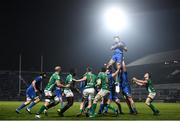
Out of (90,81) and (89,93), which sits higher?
(90,81)

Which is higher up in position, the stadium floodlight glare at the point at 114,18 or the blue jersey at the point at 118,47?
the stadium floodlight glare at the point at 114,18

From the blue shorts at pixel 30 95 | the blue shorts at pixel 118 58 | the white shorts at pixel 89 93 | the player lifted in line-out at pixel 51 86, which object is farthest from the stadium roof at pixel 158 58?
the player lifted in line-out at pixel 51 86

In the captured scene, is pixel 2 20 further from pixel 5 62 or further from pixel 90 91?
pixel 90 91

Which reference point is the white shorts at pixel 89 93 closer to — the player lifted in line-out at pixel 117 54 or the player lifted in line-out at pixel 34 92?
the player lifted in line-out at pixel 117 54

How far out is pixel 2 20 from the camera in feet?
191

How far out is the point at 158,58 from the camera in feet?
208

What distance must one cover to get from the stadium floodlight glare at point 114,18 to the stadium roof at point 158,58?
1004cm

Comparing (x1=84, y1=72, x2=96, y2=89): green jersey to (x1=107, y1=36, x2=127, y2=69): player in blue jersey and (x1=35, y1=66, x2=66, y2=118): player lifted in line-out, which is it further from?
(x1=35, y1=66, x2=66, y2=118): player lifted in line-out

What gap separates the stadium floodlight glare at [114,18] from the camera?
54.6 metres

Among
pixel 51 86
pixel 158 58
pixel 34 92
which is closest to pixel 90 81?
pixel 51 86

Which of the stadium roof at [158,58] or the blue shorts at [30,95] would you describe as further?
the stadium roof at [158,58]

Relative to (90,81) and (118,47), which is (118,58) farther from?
(90,81)

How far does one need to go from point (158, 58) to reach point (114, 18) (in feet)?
43.5

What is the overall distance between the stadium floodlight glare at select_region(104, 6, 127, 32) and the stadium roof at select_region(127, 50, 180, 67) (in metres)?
10.0
